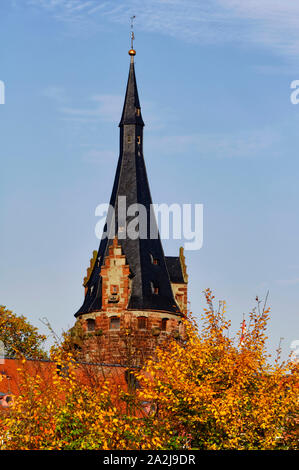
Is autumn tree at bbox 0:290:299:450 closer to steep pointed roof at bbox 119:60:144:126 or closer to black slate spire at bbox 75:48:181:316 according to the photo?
black slate spire at bbox 75:48:181:316

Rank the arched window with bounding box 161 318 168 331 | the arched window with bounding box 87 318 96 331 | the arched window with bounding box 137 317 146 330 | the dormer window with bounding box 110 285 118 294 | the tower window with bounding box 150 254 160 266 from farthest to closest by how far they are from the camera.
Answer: the tower window with bounding box 150 254 160 266
the arched window with bounding box 87 318 96 331
the dormer window with bounding box 110 285 118 294
the arched window with bounding box 161 318 168 331
the arched window with bounding box 137 317 146 330

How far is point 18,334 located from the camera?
9356cm

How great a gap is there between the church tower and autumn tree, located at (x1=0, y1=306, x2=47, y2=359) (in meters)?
5.32

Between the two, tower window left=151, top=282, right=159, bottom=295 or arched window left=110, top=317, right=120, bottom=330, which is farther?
tower window left=151, top=282, right=159, bottom=295

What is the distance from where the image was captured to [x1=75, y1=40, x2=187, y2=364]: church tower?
88.7 m

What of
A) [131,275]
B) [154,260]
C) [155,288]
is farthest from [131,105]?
[155,288]

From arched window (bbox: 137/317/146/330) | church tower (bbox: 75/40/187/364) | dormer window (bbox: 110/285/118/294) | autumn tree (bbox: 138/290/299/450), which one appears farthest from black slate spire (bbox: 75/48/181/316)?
autumn tree (bbox: 138/290/299/450)

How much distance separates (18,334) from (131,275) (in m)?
13.0

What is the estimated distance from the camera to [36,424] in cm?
3334

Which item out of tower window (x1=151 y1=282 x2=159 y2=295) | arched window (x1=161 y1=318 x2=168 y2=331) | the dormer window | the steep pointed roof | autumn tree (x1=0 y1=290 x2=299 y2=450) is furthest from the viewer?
the steep pointed roof

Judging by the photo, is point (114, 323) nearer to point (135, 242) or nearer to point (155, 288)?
point (155, 288)

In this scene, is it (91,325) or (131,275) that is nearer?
(91,325)
